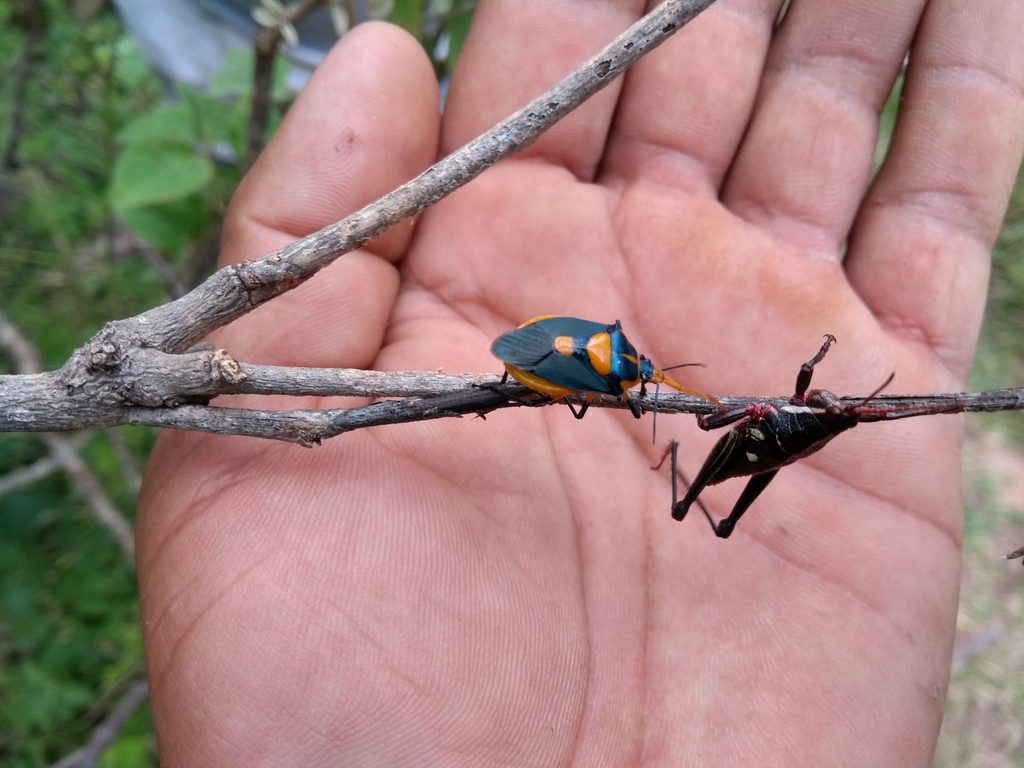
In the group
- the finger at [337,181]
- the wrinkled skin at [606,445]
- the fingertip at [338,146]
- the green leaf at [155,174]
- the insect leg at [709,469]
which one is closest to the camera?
the wrinkled skin at [606,445]

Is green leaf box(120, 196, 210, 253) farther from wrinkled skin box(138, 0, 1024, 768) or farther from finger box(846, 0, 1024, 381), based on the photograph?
finger box(846, 0, 1024, 381)

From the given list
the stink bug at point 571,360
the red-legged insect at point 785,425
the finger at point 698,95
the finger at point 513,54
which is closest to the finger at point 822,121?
the finger at point 698,95

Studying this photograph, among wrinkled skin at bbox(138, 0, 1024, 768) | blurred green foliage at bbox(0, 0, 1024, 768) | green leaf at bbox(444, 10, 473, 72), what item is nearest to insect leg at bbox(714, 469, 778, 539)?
wrinkled skin at bbox(138, 0, 1024, 768)

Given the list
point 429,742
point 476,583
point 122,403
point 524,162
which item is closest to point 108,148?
point 524,162

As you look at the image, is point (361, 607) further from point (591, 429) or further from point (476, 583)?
point (591, 429)

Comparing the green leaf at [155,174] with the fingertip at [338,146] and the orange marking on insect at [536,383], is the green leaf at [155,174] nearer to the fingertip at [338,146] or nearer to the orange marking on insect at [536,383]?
the fingertip at [338,146]

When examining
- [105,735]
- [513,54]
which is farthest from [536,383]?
[105,735]

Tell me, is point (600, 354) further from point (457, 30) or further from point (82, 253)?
point (82, 253)
